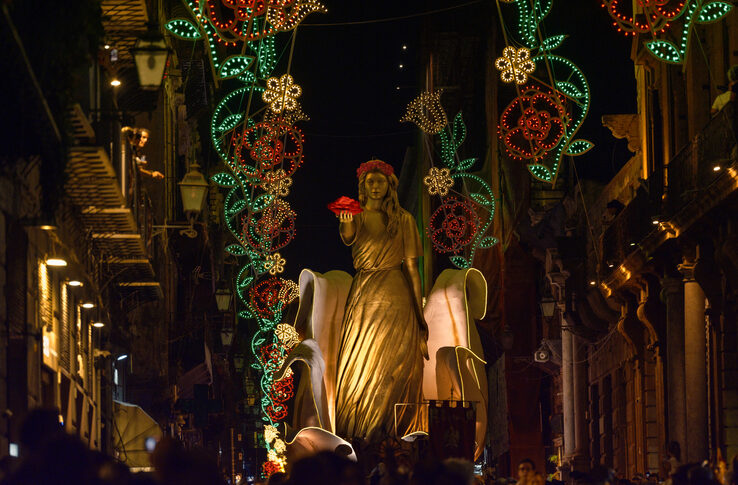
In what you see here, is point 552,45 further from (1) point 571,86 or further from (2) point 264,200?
(2) point 264,200

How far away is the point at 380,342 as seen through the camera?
58.4 feet

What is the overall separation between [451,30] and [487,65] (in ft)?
18.5

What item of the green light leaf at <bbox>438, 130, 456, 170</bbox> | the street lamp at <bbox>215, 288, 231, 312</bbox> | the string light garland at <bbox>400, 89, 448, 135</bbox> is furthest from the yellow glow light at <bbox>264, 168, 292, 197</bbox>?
the street lamp at <bbox>215, 288, 231, 312</bbox>

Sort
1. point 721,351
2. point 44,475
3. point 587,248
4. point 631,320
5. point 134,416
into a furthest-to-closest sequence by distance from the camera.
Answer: point 587,248
point 631,320
point 134,416
point 721,351
point 44,475

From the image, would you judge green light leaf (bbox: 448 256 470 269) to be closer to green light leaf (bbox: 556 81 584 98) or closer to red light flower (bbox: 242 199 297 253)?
red light flower (bbox: 242 199 297 253)

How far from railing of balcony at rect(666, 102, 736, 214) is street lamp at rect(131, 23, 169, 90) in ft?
21.7

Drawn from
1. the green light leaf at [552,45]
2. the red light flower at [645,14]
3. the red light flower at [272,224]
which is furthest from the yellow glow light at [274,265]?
the green light leaf at [552,45]

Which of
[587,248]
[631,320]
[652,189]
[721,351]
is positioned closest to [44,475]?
[721,351]

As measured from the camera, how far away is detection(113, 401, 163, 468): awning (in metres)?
25.7

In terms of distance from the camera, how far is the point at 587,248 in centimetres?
3209

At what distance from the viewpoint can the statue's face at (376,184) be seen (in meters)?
17.7

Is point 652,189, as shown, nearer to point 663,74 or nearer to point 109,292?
point 663,74

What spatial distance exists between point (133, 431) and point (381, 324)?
934cm

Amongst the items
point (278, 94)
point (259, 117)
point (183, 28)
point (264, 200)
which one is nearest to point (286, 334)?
point (259, 117)
